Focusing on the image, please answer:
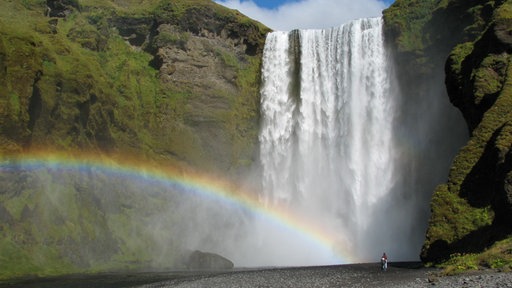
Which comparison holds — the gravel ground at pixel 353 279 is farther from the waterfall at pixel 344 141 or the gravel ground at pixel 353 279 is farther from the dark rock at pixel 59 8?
the dark rock at pixel 59 8

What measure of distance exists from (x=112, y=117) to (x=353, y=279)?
40.5 metres

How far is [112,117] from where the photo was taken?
211 feet

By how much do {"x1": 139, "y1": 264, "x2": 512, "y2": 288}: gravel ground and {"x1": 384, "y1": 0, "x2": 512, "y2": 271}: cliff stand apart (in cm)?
210

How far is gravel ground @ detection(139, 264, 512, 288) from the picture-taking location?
78.3 feet

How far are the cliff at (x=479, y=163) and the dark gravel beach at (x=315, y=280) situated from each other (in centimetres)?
213

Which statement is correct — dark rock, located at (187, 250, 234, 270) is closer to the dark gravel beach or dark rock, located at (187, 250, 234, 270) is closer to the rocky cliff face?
the dark gravel beach

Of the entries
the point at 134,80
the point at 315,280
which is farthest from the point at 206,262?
the point at 134,80

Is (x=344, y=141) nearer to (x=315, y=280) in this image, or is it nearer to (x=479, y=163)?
(x=479, y=163)

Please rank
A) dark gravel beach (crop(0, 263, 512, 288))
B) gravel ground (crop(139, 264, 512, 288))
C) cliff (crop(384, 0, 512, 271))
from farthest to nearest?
cliff (crop(384, 0, 512, 271)) → dark gravel beach (crop(0, 263, 512, 288)) → gravel ground (crop(139, 264, 512, 288))

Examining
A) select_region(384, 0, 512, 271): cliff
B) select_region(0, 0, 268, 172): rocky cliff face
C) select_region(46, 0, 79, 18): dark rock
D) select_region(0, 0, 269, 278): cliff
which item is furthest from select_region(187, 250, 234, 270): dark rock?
select_region(46, 0, 79, 18): dark rock

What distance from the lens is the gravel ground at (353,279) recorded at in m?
23.9

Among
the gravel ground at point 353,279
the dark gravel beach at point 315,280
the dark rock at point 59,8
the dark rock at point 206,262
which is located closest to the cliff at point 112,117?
the dark rock at point 59,8

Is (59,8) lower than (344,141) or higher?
higher

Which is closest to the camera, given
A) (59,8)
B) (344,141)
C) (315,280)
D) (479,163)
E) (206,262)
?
(315,280)
